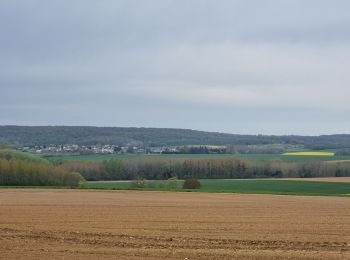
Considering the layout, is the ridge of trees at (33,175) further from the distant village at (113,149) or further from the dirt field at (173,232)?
the distant village at (113,149)

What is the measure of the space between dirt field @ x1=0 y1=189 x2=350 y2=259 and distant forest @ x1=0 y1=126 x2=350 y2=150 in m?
130

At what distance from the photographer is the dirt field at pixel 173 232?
754 inches

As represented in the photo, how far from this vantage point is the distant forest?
169 metres

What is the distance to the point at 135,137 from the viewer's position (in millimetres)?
182250

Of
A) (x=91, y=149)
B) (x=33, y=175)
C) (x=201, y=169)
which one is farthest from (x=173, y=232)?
(x=91, y=149)

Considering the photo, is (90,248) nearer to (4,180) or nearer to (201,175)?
(4,180)

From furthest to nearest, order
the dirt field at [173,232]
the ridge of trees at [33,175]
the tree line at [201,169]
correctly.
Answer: the tree line at [201,169], the ridge of trees at [33,175], the dirt field at [173,232]

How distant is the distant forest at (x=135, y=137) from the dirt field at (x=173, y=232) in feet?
426

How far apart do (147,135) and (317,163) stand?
82.6 meters

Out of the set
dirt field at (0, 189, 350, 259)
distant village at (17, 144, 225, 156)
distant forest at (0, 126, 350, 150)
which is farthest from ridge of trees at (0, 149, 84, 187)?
distant forest at (0, 126, 350, 150)

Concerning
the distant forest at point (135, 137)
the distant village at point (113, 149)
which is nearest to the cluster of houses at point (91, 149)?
Answer: the distant village at point (113, 149)

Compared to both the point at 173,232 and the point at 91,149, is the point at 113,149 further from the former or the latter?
the point at 173,232

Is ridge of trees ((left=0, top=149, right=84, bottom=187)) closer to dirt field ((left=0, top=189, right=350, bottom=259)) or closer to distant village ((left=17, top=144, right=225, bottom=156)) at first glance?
dirt field ((left=0, top=189, right=350, bottom=259))

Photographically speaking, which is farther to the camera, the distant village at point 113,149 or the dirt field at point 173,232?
the distant village at point 113,149
